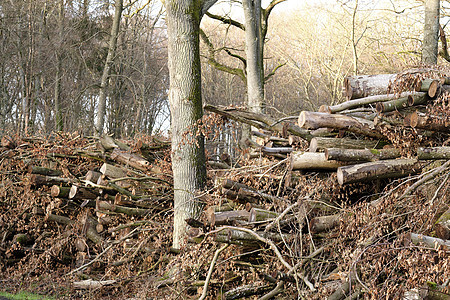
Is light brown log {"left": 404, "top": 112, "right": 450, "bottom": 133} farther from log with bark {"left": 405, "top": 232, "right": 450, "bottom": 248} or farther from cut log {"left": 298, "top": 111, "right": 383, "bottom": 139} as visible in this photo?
log with bark {"left": 405, "top": 232, "right": 450, "bottom": 248}

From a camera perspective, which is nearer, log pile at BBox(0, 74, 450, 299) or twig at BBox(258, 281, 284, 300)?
log pile at BBox(0, 74, 450, 299)

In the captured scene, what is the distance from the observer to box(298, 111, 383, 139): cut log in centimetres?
589

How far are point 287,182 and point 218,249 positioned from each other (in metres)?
1.33

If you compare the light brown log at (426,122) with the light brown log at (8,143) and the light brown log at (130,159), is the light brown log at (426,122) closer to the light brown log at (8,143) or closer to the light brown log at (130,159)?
the light brown log at (130,159)

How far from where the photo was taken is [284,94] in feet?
93.2

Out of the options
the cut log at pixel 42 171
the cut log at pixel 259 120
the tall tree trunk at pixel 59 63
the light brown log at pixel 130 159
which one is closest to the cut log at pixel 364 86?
the cut log at pixel 259 120

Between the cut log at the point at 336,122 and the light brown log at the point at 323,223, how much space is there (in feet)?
3.77

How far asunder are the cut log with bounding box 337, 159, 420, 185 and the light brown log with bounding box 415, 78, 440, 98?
2.97 feet

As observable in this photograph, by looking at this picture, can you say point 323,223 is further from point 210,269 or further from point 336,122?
point 210,269

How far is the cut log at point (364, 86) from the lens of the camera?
6352mm

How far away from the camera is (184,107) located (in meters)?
7.59

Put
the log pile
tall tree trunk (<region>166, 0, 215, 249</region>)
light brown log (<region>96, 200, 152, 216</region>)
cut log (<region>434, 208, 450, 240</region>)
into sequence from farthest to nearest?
1. light brown log (<region>96, 200, 152, 216</region>)
2. tall tree trunk (<region>166, 0, 215, 249</region>)
3. the log pile
4. cut log (<region>434, 208, 450, 240</region>)

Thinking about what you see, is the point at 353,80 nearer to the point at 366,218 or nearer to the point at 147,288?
the point at 366,218

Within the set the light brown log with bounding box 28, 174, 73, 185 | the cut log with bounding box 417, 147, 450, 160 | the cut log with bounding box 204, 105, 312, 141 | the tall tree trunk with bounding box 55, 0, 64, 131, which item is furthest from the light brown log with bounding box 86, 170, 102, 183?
the tall tree trunk with bounding box 55, 0, 64, 131
